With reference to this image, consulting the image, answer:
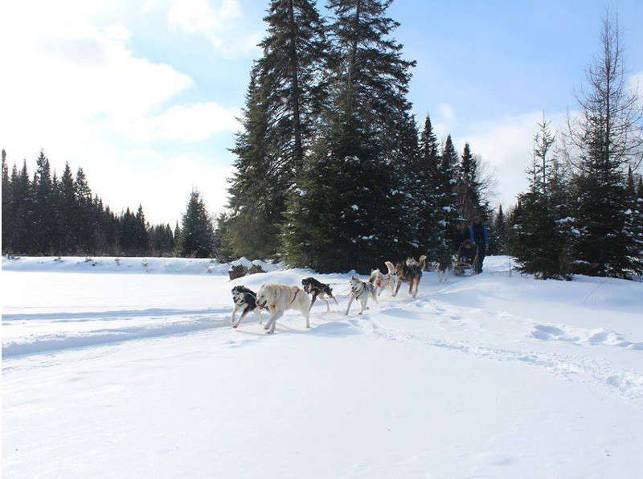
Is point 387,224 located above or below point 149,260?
above

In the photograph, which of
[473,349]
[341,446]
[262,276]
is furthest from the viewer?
[262,276]

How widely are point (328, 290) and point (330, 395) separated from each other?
6.56m

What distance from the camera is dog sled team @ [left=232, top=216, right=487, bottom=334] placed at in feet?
27.1

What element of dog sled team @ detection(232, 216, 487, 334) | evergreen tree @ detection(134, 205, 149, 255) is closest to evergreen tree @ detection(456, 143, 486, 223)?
dog sled team @ detection(232, 216, 487, 334)

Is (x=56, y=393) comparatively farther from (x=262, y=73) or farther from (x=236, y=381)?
(x=262, y=73)

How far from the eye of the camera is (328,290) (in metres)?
10.7

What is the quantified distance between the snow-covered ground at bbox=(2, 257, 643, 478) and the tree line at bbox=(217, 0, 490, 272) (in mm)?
8006

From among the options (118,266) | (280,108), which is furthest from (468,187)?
(118,266)

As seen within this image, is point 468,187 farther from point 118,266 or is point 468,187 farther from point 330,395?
point 330,395

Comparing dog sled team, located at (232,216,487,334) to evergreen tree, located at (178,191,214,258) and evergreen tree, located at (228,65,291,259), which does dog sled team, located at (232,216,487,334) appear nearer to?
evergreen tree, located at (228,65,291,259)

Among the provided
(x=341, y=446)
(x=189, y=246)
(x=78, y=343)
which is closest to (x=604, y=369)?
(x=341, y=446)

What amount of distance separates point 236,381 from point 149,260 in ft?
95.0

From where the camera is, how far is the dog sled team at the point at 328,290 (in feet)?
27.1

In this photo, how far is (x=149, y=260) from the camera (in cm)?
3061
